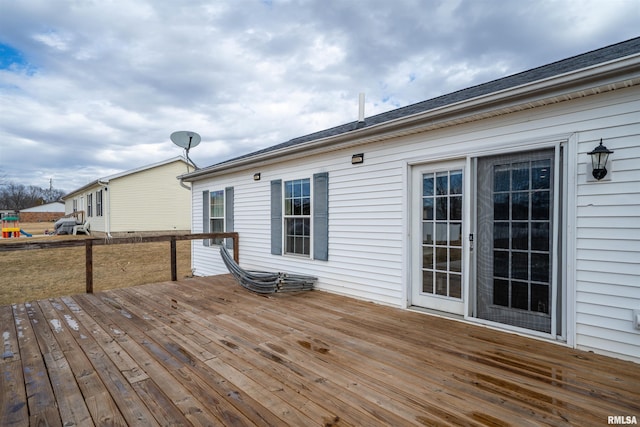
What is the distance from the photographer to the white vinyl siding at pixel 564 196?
2.46 meters

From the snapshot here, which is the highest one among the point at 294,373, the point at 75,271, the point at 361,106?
the point at 361,106

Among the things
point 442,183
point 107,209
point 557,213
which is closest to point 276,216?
point 442,183

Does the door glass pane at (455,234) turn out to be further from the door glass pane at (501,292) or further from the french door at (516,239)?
the door glass pane at (501,292)

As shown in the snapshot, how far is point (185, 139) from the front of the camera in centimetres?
720

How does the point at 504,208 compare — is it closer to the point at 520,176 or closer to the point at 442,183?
the point at 520,176

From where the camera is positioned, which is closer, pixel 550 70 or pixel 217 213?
pixel 550 70

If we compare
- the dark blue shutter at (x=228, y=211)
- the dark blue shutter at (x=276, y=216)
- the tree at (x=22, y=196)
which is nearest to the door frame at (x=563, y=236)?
the dark blue shutter at (x=276, y=216)

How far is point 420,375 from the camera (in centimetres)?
218

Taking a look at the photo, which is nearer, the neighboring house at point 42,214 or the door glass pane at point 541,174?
the door glass pane at point 541,174

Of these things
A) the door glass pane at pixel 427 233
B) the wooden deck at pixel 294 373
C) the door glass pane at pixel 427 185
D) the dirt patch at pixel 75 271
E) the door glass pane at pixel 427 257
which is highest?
the door glass pane at pixel 427 185

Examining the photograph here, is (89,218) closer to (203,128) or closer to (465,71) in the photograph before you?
(203,128)

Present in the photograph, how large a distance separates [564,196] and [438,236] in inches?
50.8

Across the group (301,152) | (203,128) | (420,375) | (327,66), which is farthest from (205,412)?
(203,128)

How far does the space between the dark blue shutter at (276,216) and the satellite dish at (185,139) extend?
283 cm
